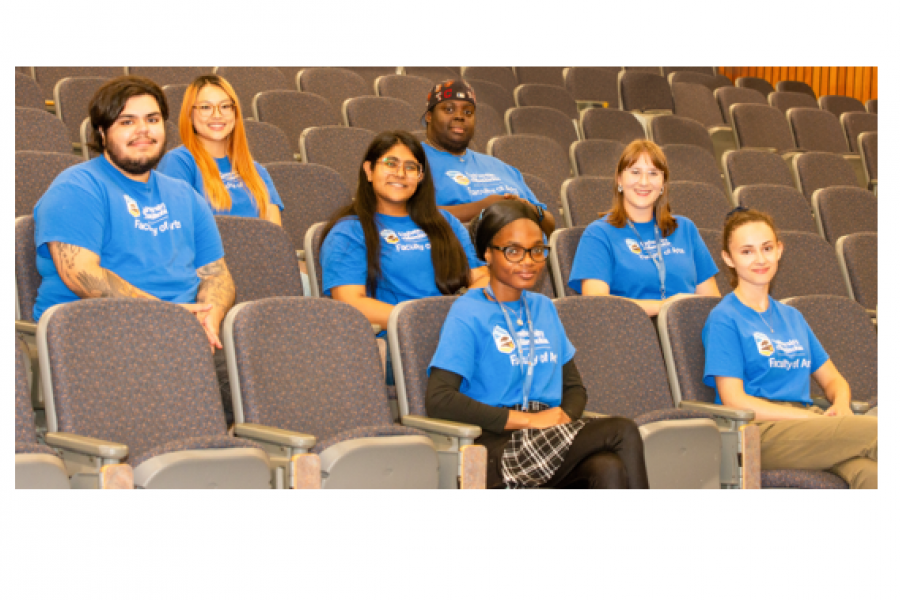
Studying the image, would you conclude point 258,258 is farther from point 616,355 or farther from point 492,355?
point 616,355

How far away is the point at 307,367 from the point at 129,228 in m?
0.48

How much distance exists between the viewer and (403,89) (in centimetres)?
399

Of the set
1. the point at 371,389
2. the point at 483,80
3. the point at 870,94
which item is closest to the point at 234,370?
the point at 371,389

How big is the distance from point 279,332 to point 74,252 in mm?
423

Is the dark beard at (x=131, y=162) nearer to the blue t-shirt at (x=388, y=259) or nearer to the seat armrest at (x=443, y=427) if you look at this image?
the blue t-shirt at (x=388, y=259)

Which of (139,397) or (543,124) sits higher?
(543,124)

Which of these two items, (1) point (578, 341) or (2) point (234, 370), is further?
(1) point (578, 341)

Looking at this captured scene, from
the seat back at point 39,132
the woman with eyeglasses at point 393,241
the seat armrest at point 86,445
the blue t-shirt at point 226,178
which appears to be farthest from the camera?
the seat back at point 39,132

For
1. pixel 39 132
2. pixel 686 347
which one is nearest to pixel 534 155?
pixel 686 347

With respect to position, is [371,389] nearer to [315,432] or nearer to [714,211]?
[315,432]

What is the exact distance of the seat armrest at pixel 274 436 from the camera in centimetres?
151

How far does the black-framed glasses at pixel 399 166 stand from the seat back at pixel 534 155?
1043 millimetres

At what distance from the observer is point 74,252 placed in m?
1.83

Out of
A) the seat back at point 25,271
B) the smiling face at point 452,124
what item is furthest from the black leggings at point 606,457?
the smiling face at point 452,124
